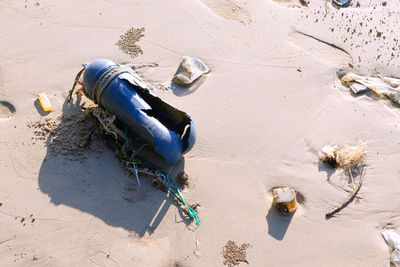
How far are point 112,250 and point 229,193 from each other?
1523 millimetres

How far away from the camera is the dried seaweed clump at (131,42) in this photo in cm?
598

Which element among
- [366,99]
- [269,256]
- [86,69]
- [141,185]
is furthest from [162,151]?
[366,99]

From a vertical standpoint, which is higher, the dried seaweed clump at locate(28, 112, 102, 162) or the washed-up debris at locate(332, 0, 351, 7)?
the washed-up debris at locate(332, 0, 351, 7)

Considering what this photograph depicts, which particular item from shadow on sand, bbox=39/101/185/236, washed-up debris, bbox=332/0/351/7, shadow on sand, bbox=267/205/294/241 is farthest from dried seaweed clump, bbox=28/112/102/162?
washed-up debris, bbox=332/0/351/7

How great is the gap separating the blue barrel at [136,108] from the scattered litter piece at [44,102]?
737 mm

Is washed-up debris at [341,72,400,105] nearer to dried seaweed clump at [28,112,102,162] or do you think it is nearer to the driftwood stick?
the driftwood stick

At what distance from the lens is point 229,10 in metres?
6.79

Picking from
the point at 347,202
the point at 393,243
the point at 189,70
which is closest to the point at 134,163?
the point at 189,70

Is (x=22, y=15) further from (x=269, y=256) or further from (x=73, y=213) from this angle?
(x=269, y=256)

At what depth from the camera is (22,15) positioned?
6238 millimetres

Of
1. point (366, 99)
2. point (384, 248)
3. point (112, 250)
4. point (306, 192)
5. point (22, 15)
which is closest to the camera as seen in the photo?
point (112, 250)

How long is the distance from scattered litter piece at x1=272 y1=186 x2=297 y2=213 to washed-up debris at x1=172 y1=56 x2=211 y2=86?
6.89ft

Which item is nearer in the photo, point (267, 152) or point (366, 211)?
point (366, 211)

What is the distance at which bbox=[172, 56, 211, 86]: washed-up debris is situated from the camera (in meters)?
5.62
